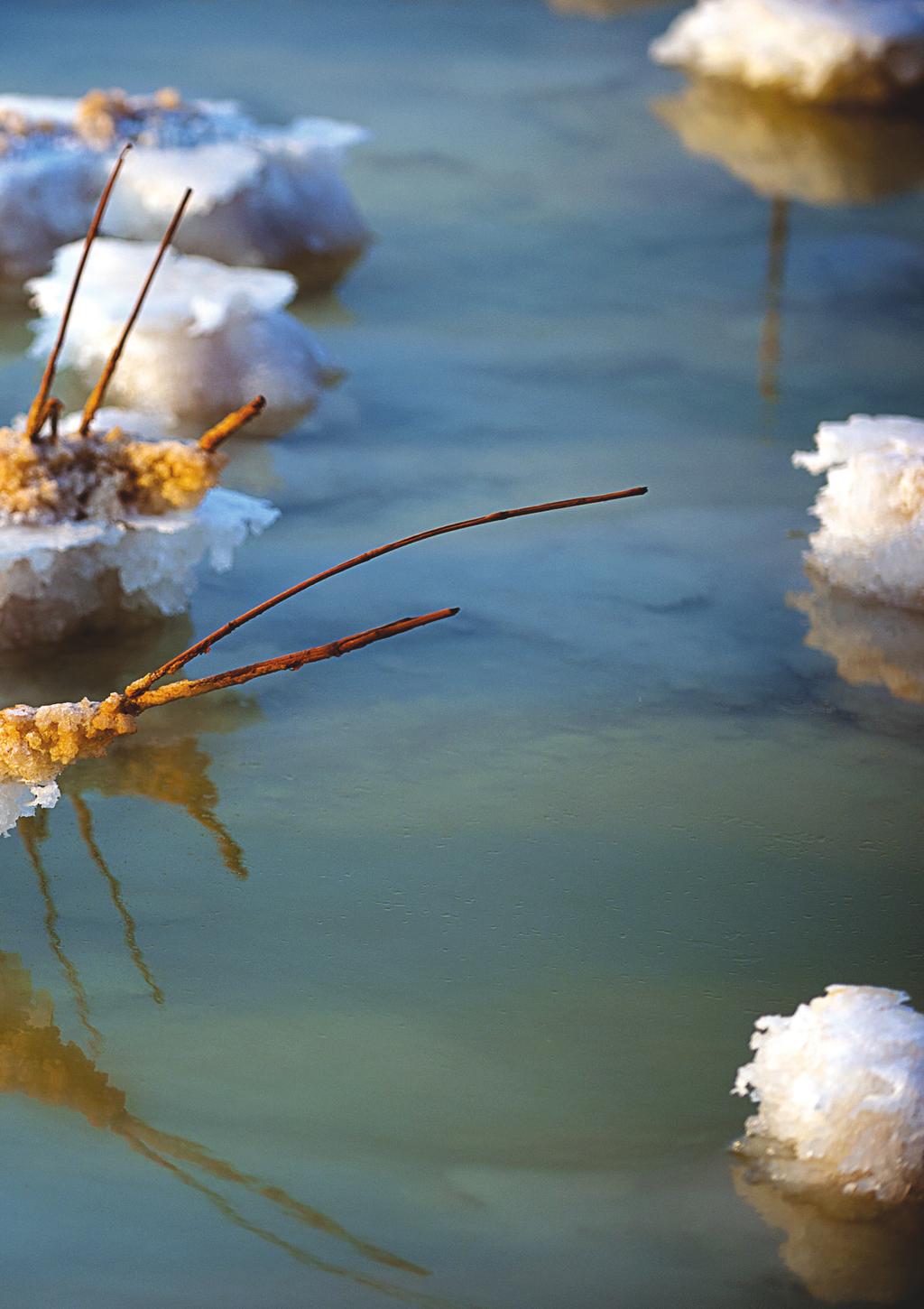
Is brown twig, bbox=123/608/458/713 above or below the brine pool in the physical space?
above

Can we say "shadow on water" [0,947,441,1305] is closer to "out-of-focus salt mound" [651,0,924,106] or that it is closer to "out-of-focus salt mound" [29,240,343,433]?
"out-of-focus salt mound" [29,240,343,433]

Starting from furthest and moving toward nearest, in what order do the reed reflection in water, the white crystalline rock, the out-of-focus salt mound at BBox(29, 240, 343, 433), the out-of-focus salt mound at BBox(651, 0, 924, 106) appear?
the out-of-focus salt mound at BBox(651, 0, 924, 106) → the reed reflection in water → the out-of-focus salt mound at BBox(29, 240, 343, 433) → the white crystalline rock

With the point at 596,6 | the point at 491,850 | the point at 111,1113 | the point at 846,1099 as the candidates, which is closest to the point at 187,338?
the point at 491,850

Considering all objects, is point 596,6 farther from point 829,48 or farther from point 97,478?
point 97,478

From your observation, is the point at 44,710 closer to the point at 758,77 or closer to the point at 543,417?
the point at 543,417

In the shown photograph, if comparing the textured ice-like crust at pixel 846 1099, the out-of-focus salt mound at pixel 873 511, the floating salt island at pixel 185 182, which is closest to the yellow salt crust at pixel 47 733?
the textured ice-like crust at pixel 846 1099

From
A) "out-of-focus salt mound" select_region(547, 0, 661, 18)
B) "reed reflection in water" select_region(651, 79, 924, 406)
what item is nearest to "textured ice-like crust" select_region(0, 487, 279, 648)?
"reed reflection in water" select_region(651, 79, 924, 406)

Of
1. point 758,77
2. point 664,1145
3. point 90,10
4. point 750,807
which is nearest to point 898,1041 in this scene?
point 664,1145
